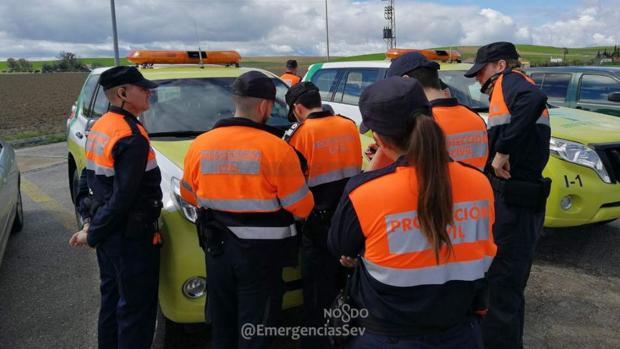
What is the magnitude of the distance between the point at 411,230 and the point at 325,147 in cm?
142

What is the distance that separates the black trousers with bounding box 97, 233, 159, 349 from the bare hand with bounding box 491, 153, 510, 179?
2.05 m

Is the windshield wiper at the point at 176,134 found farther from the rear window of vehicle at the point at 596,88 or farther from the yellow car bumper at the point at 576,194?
the rear window of vehicle at the point at 596,88

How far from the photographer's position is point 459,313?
5.47 feet

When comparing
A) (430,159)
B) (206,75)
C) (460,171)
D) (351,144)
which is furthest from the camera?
(206,75)

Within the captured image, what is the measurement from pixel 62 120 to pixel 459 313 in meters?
20.6

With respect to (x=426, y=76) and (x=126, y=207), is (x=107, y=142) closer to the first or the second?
(x=126, y=207)

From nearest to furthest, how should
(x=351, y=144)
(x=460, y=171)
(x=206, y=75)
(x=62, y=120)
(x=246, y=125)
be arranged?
(x=460, y=171) < (x=246, y=125) < (x=351, y=144) < (x=206, y=75) < (x=62, y=120)

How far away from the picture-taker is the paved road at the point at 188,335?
11.0 ft

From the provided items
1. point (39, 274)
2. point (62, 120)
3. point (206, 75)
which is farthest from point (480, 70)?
point (62, 120)

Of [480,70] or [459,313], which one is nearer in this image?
[459,313]

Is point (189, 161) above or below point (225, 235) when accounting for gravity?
above

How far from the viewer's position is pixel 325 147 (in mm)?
2926

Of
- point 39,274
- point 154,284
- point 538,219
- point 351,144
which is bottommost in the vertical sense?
point 39,274

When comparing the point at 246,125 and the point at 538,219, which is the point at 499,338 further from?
the point at 246,125
